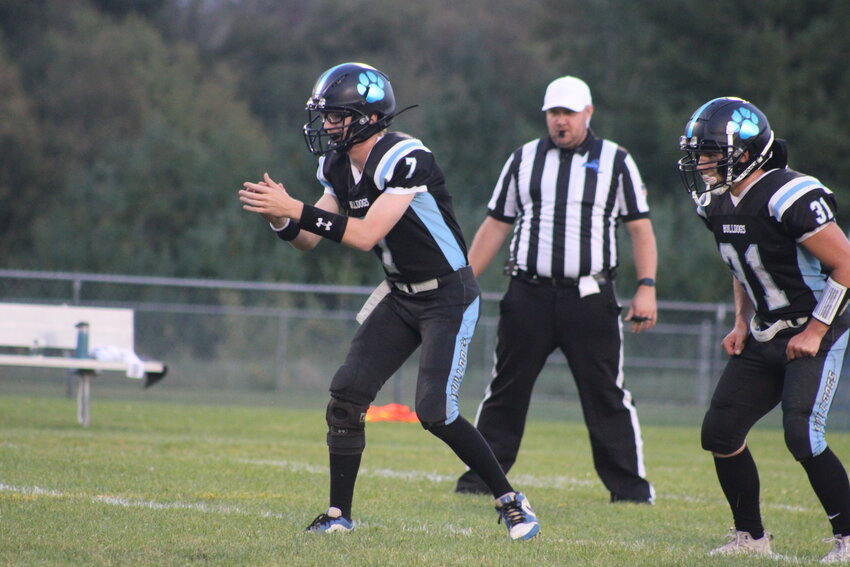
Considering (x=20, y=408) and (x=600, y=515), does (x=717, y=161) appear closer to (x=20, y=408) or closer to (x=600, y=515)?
(x=600, y=515)

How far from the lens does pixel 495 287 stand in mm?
19219

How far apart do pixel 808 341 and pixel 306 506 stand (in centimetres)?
230

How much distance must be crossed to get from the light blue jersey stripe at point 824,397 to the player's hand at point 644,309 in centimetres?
161

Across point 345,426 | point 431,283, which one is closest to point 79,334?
point 345,426

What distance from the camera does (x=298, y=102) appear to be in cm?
3584

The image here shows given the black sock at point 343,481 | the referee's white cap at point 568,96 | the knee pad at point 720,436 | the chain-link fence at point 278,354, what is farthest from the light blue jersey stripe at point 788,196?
the chain-link fence at point 278,354

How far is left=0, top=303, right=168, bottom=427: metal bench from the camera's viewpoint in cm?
866

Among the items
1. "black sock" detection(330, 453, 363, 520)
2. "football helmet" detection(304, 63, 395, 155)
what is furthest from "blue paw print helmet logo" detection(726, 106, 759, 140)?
"black sock" detection(330, 453, 363, 520)

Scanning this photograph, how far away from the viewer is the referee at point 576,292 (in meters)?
5.90

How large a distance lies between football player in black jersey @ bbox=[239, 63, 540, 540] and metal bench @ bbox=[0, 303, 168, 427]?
428 centimetres

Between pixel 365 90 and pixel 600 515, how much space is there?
2353mm

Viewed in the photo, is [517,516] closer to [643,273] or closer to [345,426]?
[345,426]

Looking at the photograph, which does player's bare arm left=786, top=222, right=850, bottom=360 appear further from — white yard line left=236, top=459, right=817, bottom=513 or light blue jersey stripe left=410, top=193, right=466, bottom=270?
white yard line left=236, top=459, right=817, bottom=513

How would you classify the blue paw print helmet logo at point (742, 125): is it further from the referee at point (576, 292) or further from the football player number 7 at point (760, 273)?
the referee at point (576, 292)
